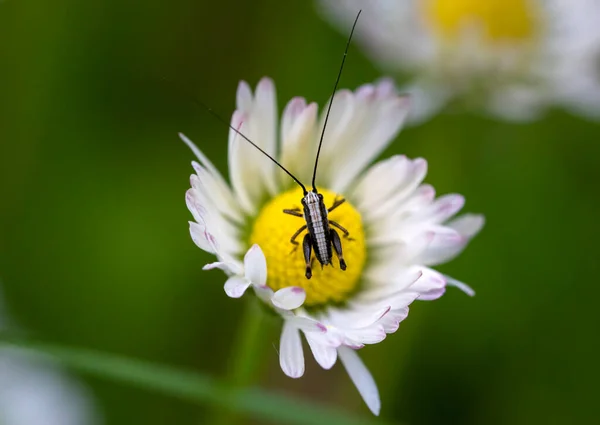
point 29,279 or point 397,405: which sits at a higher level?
point 29,279

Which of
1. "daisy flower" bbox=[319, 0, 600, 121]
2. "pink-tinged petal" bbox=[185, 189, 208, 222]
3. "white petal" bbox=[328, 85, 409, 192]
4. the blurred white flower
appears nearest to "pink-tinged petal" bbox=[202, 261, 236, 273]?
"pink-tinged petal" bbox=[185, 189, 208, 222]

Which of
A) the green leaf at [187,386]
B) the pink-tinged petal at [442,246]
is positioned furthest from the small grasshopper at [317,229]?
the green leaf at [187,386]

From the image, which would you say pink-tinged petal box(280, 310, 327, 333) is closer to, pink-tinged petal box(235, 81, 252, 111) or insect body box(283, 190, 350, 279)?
insect body box(283, 190, 350, 279)

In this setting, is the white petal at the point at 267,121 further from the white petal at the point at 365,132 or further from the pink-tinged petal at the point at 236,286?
the pink-tinged petal at the point at 236,286

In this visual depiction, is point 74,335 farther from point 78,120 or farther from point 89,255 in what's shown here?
point 78,120

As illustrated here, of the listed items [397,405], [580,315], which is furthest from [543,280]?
[397,405]

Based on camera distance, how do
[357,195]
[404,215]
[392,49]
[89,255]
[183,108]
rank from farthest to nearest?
[183,108], [89,255], [392,49], [357,195], [404,215]

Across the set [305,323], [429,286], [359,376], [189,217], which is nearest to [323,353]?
[305,323]
